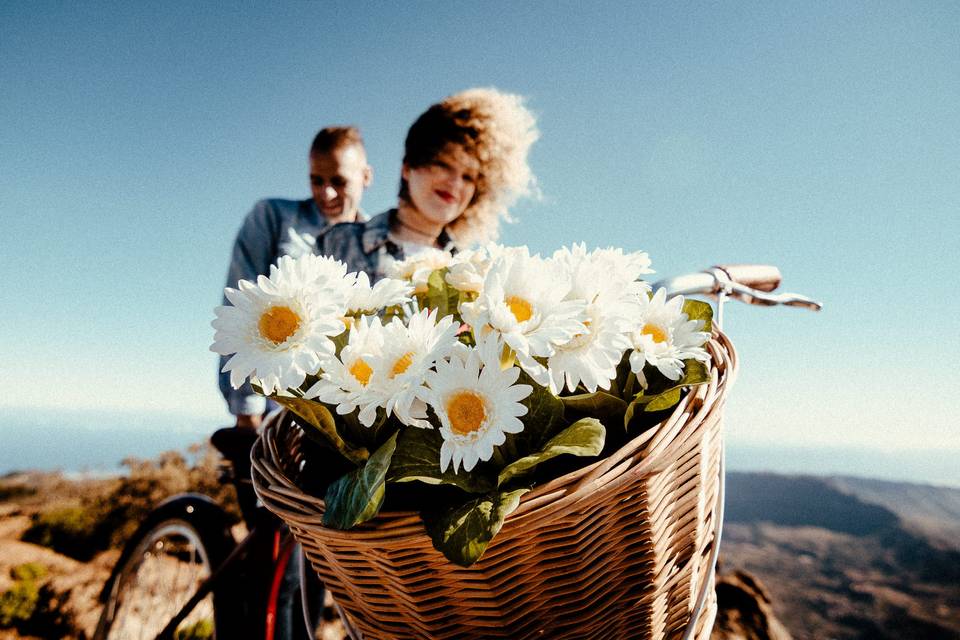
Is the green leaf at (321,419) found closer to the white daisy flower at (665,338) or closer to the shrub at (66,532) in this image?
the white daisy flower at (665,338)

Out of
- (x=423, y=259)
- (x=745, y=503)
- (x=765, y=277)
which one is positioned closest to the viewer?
(x=423, y=259)

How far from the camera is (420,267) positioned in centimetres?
68

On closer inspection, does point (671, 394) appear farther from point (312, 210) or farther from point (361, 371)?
point (312, 210)

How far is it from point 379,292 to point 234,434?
109 centimetres

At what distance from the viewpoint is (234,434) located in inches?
55.2

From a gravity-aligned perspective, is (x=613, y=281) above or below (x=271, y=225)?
below

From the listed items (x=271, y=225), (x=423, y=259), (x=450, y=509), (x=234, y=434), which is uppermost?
(x=271, y=225)

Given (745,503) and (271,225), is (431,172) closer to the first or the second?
(271,225)

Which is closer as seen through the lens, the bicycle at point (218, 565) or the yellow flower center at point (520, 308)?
the yellow flower center at point (520, 308)

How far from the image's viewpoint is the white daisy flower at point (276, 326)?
0.46m

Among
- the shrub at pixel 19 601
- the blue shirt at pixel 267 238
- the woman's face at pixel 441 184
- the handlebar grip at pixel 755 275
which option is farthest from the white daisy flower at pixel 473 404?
the shrub at pixel 19 601

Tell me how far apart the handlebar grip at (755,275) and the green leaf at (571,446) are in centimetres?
62

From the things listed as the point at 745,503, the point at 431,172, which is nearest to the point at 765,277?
the point at 431,172

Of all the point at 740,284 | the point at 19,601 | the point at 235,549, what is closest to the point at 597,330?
the point at 740,284
